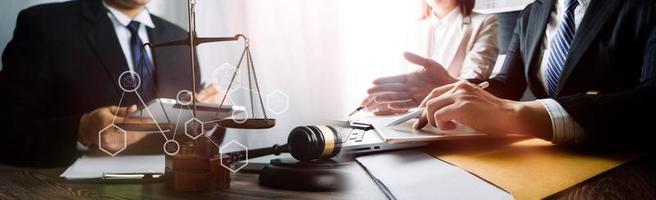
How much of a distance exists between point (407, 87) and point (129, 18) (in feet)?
1.33

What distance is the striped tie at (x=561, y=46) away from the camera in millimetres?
741

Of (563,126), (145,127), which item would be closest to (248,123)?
(145,127)

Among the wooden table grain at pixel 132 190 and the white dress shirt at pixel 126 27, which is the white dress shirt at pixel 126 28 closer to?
the white dress shirt at pixel 126 27

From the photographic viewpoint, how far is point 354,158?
0.64 metres

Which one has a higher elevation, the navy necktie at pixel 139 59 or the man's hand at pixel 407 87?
the navy necktie at pixel 139 59

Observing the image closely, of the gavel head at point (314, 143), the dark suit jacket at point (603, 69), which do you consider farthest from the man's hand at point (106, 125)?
the dark suit jacket at point (603, 69)

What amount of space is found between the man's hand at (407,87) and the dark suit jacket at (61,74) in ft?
0.86

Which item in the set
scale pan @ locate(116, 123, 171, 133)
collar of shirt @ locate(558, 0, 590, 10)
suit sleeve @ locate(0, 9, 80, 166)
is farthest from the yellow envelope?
suit sleeve @ locate(0, 9, 80, 166)

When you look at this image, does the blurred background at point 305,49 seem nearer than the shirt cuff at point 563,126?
No

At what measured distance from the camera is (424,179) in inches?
20.8

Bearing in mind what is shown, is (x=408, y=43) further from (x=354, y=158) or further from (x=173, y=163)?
(x=173, y=163)

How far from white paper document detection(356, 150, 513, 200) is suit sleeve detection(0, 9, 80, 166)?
44 centimetres
